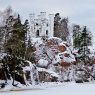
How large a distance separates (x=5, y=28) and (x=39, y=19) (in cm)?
3128

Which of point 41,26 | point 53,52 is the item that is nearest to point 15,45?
point 53,52

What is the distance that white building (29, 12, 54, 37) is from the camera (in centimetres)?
4981

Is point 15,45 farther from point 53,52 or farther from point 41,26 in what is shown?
point 41,26

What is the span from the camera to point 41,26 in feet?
164

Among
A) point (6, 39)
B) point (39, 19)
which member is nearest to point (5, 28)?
point (6, 39)

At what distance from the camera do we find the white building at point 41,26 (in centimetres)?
4981

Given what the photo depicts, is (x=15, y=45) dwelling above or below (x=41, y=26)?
below

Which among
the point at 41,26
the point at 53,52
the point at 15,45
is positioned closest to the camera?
the point at 15,45

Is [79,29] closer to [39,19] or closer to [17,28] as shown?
[39,19]

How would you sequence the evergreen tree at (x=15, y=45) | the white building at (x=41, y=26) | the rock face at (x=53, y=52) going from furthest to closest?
the white building at (x=41, y=26), the rock face at (x=53, y=52), the evergreen tree at (x=15, y=45)

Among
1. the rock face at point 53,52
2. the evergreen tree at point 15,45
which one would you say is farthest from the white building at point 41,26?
the evergreen tree at point 15,45

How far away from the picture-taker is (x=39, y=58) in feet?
129

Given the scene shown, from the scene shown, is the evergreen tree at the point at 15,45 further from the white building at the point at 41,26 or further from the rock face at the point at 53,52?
the white building at the point at 41,26

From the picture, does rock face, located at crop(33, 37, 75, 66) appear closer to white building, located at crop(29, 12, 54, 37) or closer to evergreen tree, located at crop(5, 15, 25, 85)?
white building, located at crop(29, 12, 54, 37)
